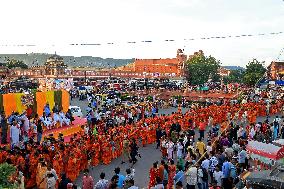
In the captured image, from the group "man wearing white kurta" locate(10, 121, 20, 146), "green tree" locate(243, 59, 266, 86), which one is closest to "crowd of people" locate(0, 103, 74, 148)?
"man wearing white kurta" locate(10, 121, 20, 146)

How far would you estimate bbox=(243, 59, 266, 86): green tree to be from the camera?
174 feet

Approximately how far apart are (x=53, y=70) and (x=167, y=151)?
170ft

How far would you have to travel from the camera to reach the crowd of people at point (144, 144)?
1159cm

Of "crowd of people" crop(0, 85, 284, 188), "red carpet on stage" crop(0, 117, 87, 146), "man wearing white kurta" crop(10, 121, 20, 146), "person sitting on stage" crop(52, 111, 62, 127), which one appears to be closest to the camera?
"crowd of people" crop(0, 85, 284, 188)

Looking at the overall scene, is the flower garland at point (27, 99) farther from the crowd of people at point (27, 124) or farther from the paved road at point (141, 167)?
the paved road at point (141, 167)

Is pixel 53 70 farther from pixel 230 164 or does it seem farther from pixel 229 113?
pixel 230 164

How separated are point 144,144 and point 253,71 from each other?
1567 inches

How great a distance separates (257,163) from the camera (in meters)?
13.5

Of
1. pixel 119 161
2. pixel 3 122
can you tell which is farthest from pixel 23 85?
pixel 119 161

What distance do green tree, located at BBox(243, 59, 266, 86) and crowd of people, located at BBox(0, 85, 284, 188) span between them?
94.6ft

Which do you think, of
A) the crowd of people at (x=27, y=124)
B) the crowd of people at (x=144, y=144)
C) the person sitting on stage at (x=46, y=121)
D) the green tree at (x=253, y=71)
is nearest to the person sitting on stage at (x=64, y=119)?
the crowd of people at (x=27, y=124)

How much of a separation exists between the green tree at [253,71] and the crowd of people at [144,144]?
28.8 meters

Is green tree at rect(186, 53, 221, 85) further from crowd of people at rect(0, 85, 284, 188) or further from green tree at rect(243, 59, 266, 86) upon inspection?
crowd of people at rect(0, 85, 284, 188)

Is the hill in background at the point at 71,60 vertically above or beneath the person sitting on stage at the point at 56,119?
above
